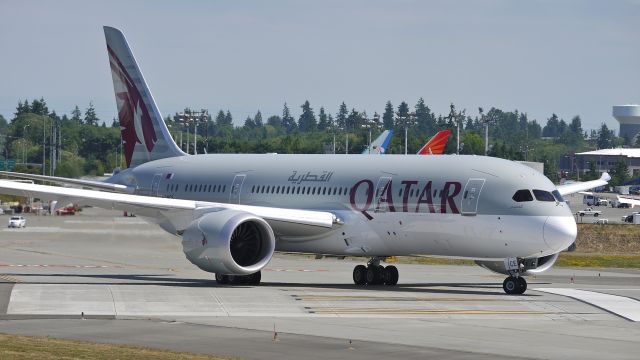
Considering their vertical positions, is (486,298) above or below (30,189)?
below

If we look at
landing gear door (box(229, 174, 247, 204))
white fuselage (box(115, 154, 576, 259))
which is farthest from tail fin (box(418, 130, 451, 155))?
white fuselage (box(115, 154, 576, 259))

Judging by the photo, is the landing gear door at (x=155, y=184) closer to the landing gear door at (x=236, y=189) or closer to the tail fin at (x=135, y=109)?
the tail fin at (x=135, y=109)

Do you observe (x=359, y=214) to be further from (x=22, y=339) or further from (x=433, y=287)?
(x=22, y=339)

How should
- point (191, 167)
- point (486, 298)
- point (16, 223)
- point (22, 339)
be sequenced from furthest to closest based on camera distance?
point (16, 223), point (191, 167), point (486, 298), point (22, 339)

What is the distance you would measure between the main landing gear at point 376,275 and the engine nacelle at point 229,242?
429 cm

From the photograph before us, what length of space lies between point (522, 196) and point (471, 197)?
1.65 m

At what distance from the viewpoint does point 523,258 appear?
4075 centimetres

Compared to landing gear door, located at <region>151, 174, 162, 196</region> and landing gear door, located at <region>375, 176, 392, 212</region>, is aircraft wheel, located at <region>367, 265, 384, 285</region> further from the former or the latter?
landing gear door, located at <region>151, 174, 162, 196</region>

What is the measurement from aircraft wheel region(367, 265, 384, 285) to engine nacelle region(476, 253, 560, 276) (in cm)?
432

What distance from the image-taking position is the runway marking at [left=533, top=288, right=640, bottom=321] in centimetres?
3606

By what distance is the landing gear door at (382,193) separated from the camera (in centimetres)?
4334

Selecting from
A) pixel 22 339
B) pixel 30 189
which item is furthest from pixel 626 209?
pixel 22 339

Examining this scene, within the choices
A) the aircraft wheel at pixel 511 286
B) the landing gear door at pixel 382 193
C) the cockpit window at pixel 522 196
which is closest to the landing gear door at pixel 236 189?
the landing gear door at pixel 382 193

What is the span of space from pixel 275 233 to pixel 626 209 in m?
136
